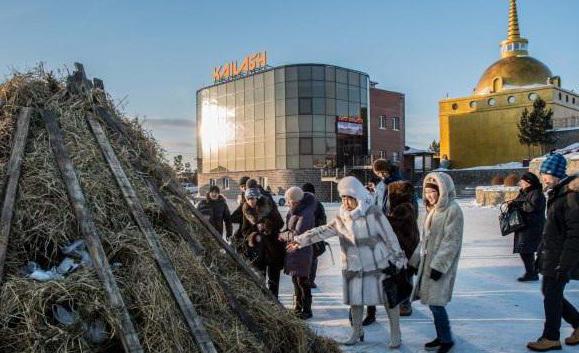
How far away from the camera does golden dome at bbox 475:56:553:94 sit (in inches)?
1927

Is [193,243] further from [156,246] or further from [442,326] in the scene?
[442,326]

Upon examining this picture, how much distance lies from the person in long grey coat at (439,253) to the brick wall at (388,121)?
39.8m

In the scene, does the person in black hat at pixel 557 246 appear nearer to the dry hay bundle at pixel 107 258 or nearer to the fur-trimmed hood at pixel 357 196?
the fur-trimmed hood at pixel 357 196

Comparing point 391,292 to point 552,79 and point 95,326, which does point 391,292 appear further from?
point 552,79

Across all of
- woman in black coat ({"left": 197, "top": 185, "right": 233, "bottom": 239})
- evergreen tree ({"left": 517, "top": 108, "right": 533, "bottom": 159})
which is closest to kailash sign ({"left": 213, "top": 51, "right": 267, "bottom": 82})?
evergreen tree ({"left": 517, "top": 108, "right": 533, "bottom": 159})

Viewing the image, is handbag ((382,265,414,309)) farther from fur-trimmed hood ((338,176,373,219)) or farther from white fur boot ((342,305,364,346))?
fur-trimmed hood ((338,176,373,219))

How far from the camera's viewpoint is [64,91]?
473 centimetres

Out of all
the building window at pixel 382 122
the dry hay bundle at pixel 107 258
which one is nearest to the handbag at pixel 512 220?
the dry hay bundle at pixel 107 258

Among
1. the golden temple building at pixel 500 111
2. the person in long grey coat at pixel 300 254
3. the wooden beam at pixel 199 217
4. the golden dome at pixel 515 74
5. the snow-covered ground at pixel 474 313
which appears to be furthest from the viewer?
the golden dome at pixel 515 74

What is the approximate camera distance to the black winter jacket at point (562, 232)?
4478 millimetres

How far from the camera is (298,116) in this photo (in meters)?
41.0

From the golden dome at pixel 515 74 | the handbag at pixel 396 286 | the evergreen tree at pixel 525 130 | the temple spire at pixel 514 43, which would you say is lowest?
the handbag at pixel 396 286

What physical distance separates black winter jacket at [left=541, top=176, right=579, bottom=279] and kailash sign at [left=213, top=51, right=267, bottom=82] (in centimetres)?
4059

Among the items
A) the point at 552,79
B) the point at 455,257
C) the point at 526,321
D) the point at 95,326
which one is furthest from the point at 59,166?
the point at 552,79
